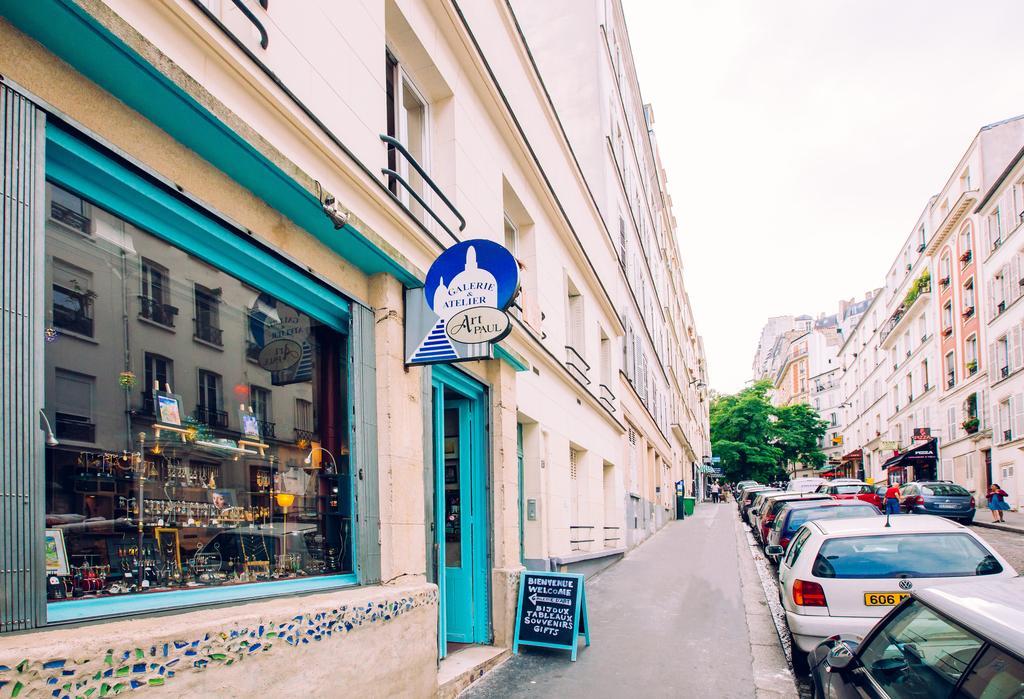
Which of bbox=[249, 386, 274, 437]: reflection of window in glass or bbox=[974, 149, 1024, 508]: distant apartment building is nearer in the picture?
bbox=[249, 386, 274, 437]: reflection of window in glass

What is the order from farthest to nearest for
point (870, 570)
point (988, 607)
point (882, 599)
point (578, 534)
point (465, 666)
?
point (578, 534) → point (465, 666) → point (870, 570) → point (882, 599) → point (988, 607)

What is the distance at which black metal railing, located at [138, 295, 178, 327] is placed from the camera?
411 cm

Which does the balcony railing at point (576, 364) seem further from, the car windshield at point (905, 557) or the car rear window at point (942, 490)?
the car rear window at point (942, 490)

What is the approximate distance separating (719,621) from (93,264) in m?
8.65

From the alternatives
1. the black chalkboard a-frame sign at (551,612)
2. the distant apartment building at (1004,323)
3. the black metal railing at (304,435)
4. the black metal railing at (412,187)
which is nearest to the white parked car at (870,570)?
the black chalkboard a-frame sign at (551,612)

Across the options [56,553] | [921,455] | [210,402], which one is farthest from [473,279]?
[921,455]

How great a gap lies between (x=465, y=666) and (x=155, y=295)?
4.59 metres

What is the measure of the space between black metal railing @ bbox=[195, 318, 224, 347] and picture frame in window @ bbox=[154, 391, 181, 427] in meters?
0.42

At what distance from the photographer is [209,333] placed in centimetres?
464

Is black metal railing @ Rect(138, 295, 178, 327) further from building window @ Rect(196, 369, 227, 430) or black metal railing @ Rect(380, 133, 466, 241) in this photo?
black metal railing @ Rect(380, 133, 466, 241)

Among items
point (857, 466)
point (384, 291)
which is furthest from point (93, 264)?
point (857, 466)

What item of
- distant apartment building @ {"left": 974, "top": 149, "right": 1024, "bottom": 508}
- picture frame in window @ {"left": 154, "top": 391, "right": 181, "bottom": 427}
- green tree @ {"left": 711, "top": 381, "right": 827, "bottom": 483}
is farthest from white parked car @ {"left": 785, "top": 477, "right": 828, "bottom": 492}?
green tree @ {"left": 711, "top": 381, "right": 827, "bottom": 483}

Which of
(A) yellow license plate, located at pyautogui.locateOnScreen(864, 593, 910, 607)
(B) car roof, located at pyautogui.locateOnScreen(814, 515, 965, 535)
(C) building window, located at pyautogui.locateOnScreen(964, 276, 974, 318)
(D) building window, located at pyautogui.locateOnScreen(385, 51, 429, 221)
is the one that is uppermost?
(C) building window, located at pyautogui.locateOnScreen(964, 276, 974, 318)

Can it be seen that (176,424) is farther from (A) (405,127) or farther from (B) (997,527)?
(B) (997,527)
